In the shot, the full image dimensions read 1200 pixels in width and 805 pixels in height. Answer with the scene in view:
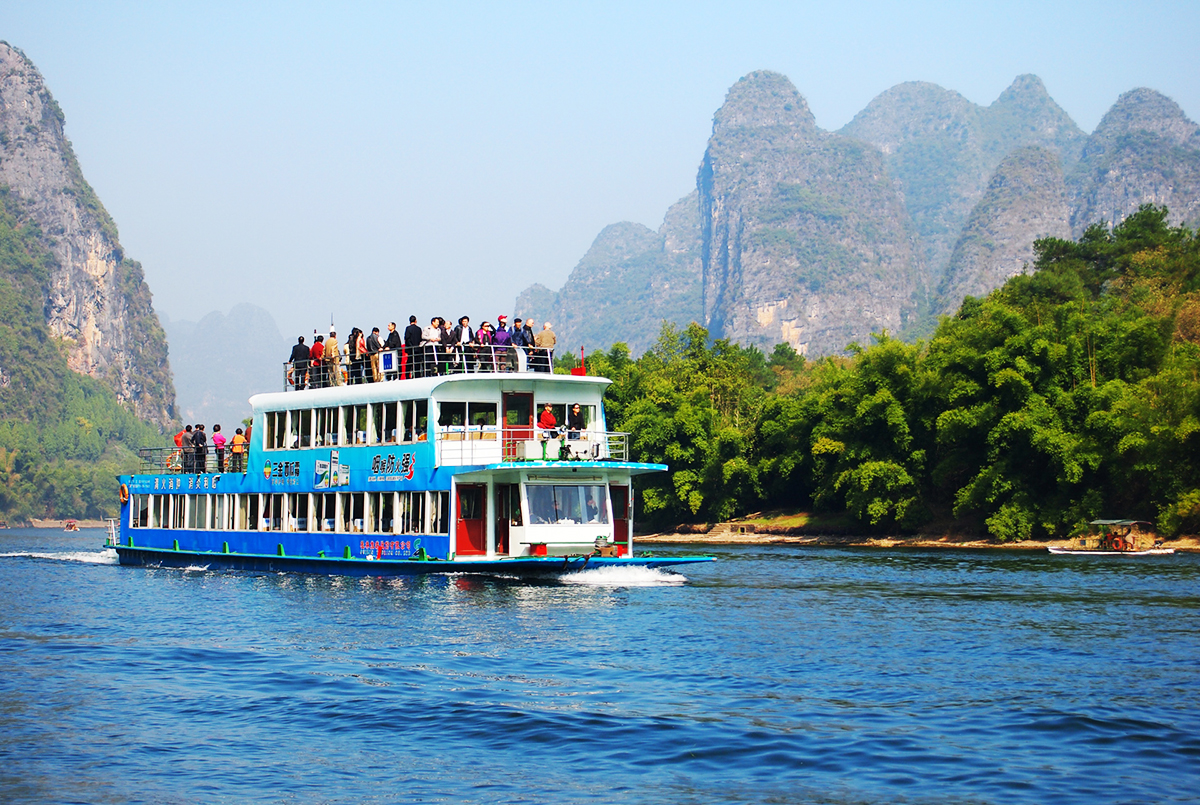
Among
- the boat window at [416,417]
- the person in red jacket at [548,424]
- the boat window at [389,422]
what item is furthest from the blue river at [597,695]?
the boat window at [389,422]

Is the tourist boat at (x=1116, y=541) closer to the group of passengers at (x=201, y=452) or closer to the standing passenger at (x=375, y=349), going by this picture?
the standing passenger at (x=375, y=349)

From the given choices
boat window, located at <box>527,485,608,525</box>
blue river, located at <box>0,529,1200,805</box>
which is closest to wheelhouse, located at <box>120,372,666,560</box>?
boat window, located at <box>527,485,608,525</box>

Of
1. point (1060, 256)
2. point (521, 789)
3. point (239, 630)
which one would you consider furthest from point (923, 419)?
point (521, 789)

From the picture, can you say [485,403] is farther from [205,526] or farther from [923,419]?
[923,419]

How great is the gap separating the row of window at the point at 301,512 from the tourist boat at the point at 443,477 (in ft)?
0.18

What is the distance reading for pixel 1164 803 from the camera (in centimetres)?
1433

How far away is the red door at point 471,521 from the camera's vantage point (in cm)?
3581

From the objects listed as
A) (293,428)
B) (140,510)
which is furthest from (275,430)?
(140,510)

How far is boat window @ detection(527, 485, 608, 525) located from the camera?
35.0m

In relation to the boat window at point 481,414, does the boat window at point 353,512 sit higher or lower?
lower

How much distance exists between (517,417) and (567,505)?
317 cm

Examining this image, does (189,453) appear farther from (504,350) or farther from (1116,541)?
(1116,541)

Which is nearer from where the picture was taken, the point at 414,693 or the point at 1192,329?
the point at 414,693

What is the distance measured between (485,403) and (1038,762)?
2254 centimetres
